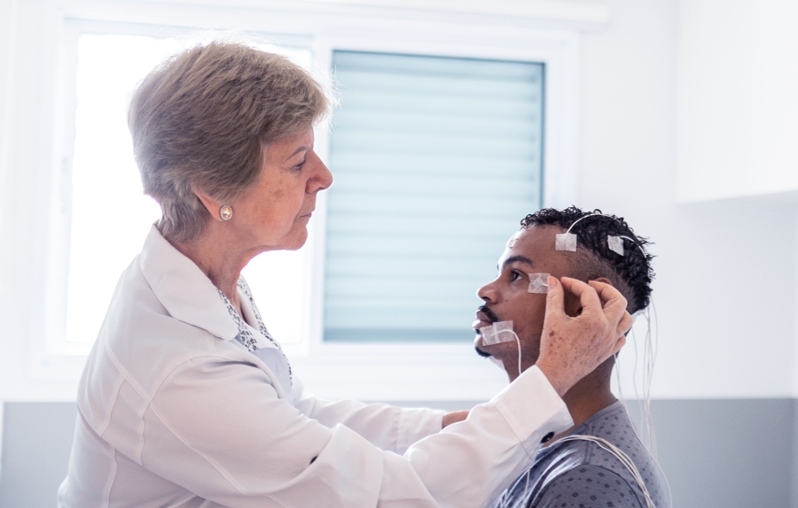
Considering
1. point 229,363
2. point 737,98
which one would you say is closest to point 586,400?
A: point 229,363

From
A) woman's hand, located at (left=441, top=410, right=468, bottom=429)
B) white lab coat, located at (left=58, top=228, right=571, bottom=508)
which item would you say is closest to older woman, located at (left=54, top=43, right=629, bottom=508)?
white lab coat, located at (left=58, top=228, right=571, bottom=508)

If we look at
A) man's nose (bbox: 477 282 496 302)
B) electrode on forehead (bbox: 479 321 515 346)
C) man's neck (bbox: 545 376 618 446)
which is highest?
man's nose (bbox: 477 282 496 302)

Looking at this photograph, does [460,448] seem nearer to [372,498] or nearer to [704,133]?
[372,498]

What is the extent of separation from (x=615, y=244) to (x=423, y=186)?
4.24ft

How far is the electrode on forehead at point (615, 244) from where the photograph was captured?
1.23 metres

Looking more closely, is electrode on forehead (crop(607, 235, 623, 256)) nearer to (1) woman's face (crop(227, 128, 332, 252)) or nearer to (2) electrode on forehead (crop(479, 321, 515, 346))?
(2) electrode on forehead (crop(479, 321, 515, 346))

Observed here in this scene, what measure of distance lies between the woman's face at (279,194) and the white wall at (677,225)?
4.91ft

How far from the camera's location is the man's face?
4.00ft

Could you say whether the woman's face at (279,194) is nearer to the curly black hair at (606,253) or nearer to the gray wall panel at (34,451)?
the curly black hair at (606,253)

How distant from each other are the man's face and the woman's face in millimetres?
389

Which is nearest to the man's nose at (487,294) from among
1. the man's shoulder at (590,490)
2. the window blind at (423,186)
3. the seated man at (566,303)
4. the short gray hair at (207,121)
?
the seated man at (566,303)

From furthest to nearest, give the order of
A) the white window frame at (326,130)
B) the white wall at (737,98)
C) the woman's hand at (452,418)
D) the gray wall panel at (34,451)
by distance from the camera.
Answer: the white window frame at (326,130)
the gray wall panel at (34,451)
the white wall at (737,98)
the woman's hand at (452,418)

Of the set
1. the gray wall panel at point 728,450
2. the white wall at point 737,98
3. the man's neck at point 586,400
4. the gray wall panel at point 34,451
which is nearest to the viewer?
the man's neck at point 586,400

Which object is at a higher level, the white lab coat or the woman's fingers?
the woman's fingers
